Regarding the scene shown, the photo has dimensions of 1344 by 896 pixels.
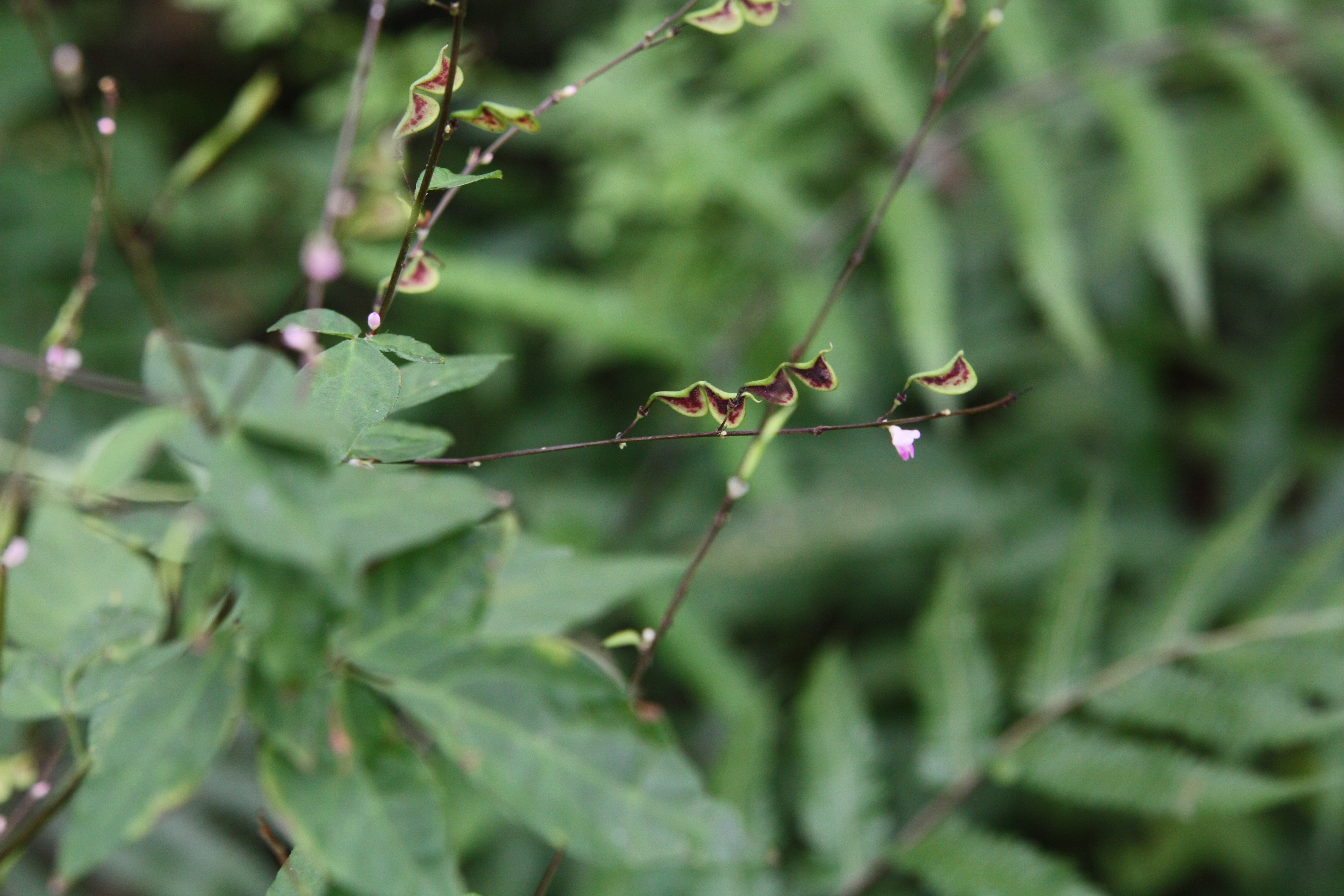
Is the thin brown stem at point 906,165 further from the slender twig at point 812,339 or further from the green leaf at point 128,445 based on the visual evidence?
the green leaf at point 128,445

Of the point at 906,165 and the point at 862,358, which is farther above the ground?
the point at 906,165

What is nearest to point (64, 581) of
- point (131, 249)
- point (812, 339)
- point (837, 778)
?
point (131, 249)

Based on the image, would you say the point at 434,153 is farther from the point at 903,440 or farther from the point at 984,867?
the point at 984,867

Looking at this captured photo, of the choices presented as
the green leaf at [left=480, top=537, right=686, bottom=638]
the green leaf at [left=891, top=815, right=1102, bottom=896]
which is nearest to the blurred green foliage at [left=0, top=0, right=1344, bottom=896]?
the green leaf at [left=891, top=815, right=1102, bottom=896]

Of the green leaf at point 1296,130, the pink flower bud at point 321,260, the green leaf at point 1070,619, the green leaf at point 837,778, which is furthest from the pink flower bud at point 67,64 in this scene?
the green leaf at point 1296,130

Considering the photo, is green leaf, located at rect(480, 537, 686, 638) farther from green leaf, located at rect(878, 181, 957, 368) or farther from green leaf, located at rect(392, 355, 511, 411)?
green leaf, located at rect(878, 181, 957, 368)

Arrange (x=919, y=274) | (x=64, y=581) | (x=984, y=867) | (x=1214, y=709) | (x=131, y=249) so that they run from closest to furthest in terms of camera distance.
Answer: (x=131, y=249), (x=64, y=581), (x=984, y=867), (x=1214, y=709), (x=919, y=274)
